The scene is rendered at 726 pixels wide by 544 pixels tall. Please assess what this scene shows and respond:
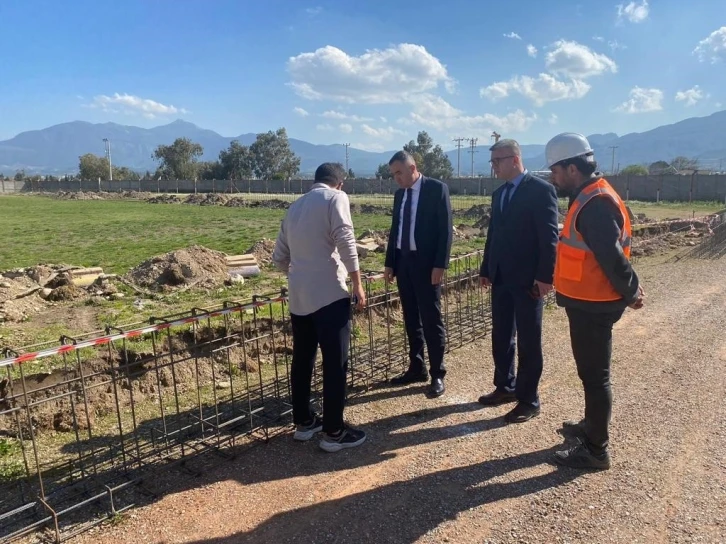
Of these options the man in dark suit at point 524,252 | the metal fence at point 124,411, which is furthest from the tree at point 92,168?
the man in dark suit at point 524,252

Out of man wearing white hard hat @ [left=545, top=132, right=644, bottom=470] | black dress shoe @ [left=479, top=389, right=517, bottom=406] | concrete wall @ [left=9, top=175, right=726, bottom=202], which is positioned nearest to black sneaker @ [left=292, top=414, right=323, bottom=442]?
black dress shoe @ [left=479, top=389, right=517, bottom=406]

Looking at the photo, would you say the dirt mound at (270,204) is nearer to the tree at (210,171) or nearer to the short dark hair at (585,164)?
the short dark hair at (585,164)

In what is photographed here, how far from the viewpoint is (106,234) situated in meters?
21.1

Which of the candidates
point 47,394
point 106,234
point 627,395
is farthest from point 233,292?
point 106,234

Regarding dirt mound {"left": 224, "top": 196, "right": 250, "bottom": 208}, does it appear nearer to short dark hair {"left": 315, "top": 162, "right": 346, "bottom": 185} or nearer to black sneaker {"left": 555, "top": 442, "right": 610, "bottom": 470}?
short dark hair {"left": 315, "top": 162, "right": 346, "bottom": 185}

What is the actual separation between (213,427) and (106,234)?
1901 cm

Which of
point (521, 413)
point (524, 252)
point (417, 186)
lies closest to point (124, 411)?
point (417, 186)

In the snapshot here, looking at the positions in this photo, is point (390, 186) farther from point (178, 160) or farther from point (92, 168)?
point (92, 168)

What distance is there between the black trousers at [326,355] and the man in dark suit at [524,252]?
1.49 metres

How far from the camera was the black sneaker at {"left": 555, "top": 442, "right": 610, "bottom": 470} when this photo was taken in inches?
146

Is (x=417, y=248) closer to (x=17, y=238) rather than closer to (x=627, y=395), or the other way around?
(x=627, y=395)

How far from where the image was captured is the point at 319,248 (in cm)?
397

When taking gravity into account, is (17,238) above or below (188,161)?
below

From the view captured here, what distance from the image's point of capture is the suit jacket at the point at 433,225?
195 inches
